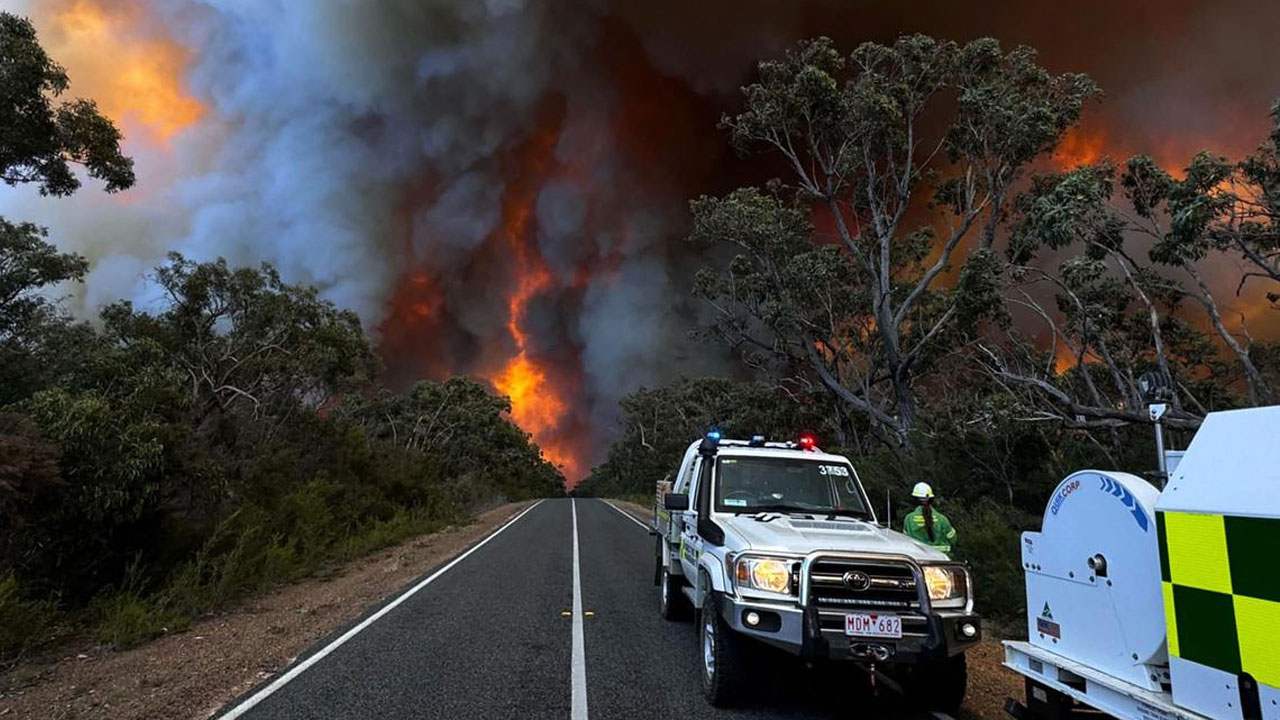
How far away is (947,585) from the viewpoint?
511 centimetres

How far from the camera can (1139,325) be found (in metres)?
20.2

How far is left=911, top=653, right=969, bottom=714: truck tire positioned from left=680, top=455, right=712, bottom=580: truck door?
2.16 meters

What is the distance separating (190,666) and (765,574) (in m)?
6.04

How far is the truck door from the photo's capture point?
23.0 feet

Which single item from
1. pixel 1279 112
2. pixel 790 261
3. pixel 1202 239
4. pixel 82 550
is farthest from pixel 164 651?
pixel 790 261

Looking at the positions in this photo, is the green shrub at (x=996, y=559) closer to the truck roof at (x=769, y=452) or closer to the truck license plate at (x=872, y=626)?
the truck roof at (x=769, y=452)

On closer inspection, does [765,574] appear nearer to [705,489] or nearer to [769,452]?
[705,489]

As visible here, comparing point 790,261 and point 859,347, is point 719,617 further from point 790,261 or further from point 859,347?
point 859,347

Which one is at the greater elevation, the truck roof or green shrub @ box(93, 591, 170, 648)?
the truck roof

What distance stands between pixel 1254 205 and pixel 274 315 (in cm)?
2833

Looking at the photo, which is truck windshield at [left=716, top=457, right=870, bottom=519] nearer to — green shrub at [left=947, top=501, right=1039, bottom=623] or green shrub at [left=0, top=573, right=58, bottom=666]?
green shrub at [left=947, top=501, right=1039, bottom=623]

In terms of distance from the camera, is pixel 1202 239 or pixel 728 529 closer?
pixel 728 529

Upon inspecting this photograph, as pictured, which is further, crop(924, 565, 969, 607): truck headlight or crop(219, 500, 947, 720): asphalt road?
crop(219, 500, 947, 720): asphalt road

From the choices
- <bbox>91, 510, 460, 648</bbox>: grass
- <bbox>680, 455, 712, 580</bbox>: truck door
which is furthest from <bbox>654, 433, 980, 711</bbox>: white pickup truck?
<bbox>91, 510, 460, 648</bbox>: grass
